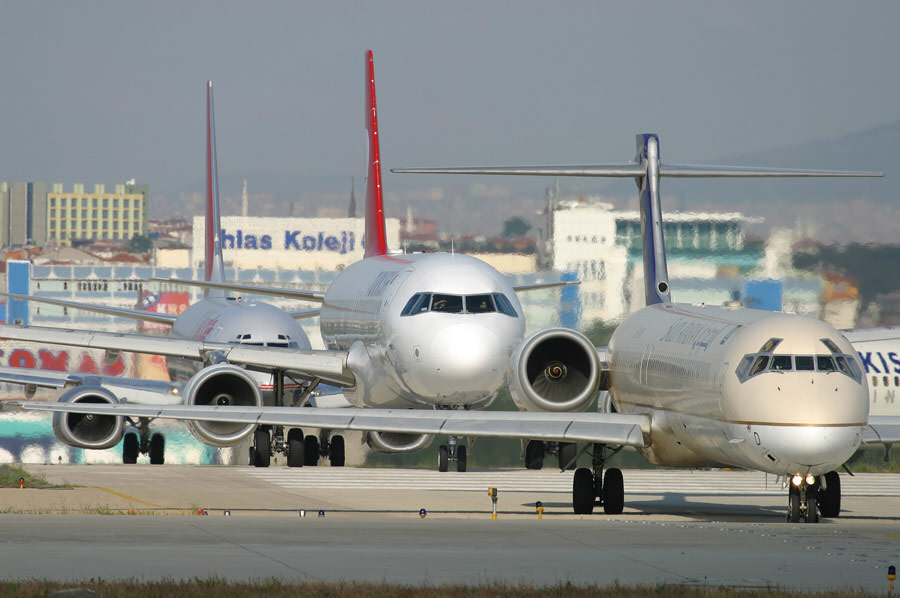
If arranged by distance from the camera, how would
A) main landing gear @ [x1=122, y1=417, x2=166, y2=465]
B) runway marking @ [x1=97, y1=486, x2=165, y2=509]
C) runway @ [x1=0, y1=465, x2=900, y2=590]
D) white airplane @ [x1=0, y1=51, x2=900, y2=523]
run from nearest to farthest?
runway @ [x1=0, y1=465, x2=900, y2=590] < white airplane @ [x1=0, y1=51, x2=900, y2=523] < runway marking @ [x1=97, y1=486, x2=165, y2=509] < main landing gear @ [x1=122, y1=417, x2=166, y2=465]

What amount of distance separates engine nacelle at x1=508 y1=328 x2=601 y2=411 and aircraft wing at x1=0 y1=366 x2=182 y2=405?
1535cm

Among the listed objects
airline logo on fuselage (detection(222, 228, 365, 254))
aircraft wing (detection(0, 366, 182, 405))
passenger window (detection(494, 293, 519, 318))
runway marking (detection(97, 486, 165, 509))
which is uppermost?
airline logo on fuselage (detection(222, 228, 365, 254))

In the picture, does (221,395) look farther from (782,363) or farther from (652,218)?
(782,363)

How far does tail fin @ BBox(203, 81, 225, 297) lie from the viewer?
46.7 m

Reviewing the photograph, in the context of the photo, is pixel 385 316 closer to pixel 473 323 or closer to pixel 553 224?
pixel 473 323

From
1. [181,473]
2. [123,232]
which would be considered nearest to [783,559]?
[181,473]

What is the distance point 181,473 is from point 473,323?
9292mm

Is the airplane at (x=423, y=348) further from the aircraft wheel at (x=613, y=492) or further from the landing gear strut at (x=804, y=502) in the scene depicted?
the landing gear strut at (x=804, y=502)

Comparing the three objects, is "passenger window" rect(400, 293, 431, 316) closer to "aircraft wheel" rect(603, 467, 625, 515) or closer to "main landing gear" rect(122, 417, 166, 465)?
"aircraft wheel" rect(603, 467, 625, 515)

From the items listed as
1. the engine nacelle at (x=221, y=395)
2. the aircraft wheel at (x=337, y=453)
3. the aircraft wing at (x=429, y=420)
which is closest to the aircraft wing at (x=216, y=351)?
the engine nacelle at (x=221, y=395)

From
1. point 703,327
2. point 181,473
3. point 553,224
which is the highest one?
point 553,224

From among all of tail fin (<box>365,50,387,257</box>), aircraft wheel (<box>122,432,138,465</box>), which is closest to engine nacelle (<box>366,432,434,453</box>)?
tail fin (<box>365,50,387,257</box>)

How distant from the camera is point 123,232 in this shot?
141875 mm

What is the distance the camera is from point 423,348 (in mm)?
28266
